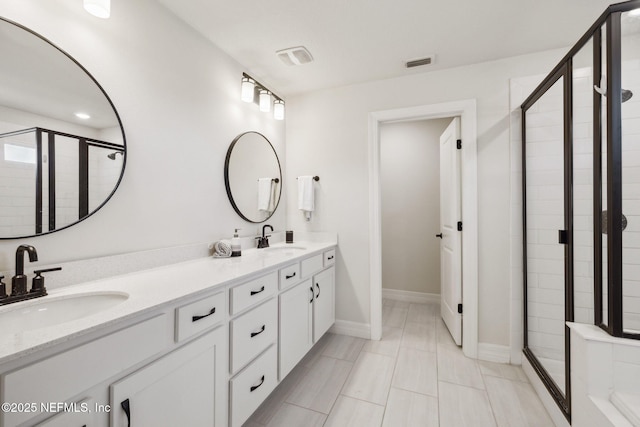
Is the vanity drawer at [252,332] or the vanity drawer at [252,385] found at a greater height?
the vanity drawer at [252,332]

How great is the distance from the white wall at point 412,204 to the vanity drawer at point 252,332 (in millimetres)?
2461

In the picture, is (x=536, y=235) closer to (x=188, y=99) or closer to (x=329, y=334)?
(x=329, y=334)

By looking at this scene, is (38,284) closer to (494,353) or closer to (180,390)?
(180,390)

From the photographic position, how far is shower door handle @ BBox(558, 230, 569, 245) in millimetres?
1544

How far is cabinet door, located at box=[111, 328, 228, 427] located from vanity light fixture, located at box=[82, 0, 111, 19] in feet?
4.82

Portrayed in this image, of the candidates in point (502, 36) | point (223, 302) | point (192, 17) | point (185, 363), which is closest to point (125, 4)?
point (192, 17)

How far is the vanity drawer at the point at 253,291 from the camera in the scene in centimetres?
131

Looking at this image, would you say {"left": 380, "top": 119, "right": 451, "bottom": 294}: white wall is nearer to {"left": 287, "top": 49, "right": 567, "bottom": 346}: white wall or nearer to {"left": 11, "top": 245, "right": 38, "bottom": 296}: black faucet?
{"left": 287, "top": 49, "right": 567, "bottom": 346}: white wall

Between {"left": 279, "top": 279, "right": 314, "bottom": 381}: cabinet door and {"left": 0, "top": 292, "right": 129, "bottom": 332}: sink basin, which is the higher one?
{"left": 0, "top": 292, "right": 129, "bottom": 332}: sink basin

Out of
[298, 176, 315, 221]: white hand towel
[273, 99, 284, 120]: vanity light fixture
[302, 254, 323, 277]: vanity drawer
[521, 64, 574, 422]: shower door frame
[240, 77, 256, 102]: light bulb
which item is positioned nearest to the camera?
[521, 64, 574, 422]: shower door frame

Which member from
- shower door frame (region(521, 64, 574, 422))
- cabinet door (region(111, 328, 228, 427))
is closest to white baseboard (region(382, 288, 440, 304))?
shower door frame (region(521, 64, 574, 422))

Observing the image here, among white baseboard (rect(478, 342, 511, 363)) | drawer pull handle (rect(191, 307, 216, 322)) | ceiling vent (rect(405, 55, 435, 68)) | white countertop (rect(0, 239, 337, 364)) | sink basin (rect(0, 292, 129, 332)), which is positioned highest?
ceiling vent (rect(405, 55, 435, 68))

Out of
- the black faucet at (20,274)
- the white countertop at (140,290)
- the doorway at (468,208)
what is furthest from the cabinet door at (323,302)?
the black faucet at (20,274)

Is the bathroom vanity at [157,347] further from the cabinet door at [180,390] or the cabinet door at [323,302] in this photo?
the cabinet door at [323,302]
